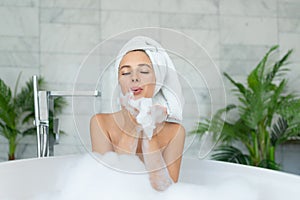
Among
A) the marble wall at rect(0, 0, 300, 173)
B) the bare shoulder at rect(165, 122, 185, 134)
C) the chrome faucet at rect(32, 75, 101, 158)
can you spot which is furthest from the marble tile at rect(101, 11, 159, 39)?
the bare shoulder at rect(165, 122, 185, 134)

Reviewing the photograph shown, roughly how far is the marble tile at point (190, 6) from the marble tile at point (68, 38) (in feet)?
1.79

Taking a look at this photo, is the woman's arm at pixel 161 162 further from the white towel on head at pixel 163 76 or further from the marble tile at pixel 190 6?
the marble tile at pixel 190 6

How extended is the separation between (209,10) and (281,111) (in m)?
0.96

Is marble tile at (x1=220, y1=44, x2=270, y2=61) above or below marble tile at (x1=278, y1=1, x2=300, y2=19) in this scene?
below

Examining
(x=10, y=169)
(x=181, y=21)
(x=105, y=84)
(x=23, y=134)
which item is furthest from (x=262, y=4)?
(x=10, y=169)

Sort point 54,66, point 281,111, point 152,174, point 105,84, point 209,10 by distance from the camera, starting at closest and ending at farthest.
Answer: point 152,174 → point 105,84 → point 281,111 → point 54,66 → point 209,10

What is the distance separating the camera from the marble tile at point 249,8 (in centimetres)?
355

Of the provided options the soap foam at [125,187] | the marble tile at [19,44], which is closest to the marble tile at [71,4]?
the marble tile at [19,44]

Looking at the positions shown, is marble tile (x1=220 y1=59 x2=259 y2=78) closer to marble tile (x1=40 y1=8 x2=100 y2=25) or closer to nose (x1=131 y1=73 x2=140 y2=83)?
marble tile (x1=40 y1=8 x2=100 y2=25)

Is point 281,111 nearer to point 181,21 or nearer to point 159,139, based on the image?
point 181,21

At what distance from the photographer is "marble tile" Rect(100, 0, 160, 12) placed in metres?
3.38

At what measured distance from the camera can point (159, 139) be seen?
1392mm

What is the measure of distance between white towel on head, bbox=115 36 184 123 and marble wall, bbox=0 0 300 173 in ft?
5.88

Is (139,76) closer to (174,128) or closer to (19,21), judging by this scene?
(174,128)
